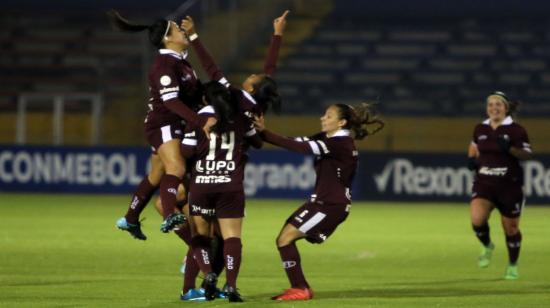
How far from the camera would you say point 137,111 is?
96.9 feet

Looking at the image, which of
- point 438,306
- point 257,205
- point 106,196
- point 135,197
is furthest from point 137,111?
point 438,306

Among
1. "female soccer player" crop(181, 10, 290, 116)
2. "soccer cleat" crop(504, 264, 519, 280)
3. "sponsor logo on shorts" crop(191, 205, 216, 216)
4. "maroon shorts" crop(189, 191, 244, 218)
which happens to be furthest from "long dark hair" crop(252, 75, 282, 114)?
"soccer cleat" crop(504, 264, 519, 280)

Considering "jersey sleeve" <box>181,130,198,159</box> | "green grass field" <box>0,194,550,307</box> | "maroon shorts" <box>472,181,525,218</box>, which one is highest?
"jersey sleeve" <box>181,130,198,159</box>

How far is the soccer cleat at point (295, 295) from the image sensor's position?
35.4 feet

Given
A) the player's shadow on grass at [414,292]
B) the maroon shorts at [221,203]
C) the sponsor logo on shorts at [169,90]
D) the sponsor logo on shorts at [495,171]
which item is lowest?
the player's shadow on grass at [414,292]

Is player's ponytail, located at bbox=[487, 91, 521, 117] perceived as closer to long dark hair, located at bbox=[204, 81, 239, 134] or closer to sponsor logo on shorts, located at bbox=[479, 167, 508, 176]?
sponsor logo on shorts, located at bbox=[479, 167, 508, 176]

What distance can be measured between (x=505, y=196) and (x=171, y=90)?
4581 millimetres

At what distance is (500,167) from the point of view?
14.2 m

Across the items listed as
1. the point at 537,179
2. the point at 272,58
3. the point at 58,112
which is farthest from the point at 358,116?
the point at 58,112

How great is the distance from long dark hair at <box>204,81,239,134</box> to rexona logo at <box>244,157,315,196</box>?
668 inches

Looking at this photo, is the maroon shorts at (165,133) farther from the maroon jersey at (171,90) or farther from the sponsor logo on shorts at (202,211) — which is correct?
the sponsor logo on shorts at (202,211)

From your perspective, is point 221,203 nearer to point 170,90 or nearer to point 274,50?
point 170,90

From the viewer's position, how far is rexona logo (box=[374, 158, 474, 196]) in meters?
26.5

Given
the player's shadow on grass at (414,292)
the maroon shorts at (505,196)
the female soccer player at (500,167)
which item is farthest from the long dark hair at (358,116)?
the maroon shorts at (505,196)
